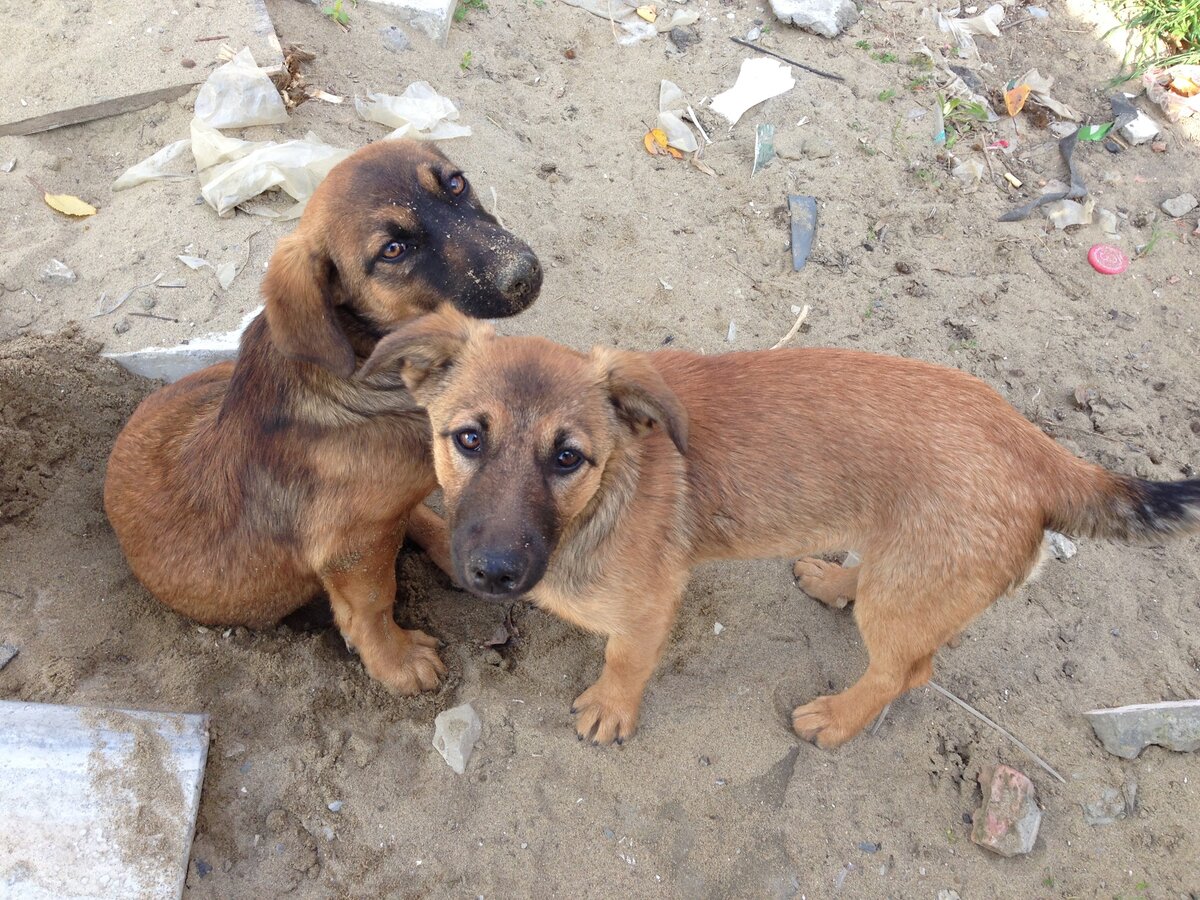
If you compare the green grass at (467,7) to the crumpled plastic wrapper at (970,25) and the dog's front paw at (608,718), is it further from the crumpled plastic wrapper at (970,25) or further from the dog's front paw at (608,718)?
the dog's front paw at (608,718)

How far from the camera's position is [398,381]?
3.65 m

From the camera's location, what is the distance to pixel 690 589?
4.56 metres

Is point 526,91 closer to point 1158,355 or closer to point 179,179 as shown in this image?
point 179,179

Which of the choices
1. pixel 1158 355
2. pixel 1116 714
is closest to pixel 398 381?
pixel 1116 714

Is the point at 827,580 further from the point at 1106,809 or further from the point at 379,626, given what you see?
the point at 379,626

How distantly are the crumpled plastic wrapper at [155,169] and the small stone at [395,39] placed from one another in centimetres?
Answer: 180

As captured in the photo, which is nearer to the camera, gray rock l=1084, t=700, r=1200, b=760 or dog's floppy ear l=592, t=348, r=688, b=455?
dog's floppy ear l=592, t=348, r=688, b=455

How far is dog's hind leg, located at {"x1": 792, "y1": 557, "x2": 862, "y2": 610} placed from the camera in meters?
4.38

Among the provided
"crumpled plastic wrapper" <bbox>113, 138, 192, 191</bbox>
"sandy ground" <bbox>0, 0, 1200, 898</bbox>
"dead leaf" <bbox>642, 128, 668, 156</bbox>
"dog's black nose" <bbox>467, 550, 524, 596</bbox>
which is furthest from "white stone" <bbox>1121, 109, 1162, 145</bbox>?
"crumpled plastic wrapper" <bbox>113, 138, 192, 191</bbox>

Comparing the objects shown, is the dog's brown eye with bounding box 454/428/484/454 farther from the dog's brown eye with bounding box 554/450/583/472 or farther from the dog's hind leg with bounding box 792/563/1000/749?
the dog's hind leg with bounding box 792/563/1000/749

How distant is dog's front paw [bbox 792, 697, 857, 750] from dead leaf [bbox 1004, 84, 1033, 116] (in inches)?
206

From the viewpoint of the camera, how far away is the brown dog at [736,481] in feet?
9.72

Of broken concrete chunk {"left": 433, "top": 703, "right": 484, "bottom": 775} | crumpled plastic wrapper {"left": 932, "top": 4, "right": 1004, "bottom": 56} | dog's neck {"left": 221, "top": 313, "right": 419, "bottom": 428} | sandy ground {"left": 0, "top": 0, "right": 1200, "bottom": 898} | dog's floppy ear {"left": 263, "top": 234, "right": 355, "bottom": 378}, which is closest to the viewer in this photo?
dog's floppy ear {"left": 263, "top": 234, "right": 355, "bottom": 378}

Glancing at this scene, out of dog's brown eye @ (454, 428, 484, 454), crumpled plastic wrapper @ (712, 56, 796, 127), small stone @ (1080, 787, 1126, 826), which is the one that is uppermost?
dog's brown eye @ (454, 428, 484, 454)
